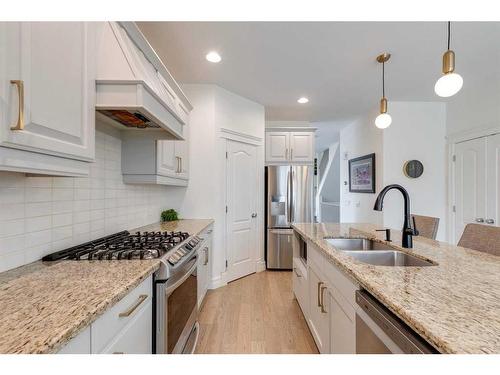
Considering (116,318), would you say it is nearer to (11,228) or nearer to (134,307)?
(134,307)

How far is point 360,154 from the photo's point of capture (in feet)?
15.7

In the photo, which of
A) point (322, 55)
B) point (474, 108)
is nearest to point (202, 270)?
point (322, 55)

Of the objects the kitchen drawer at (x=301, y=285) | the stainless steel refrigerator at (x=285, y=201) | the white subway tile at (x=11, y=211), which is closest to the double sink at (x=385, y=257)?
the kitchen drawer at (x=301, y=285)

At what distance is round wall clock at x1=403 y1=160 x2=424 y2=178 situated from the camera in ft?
12.8

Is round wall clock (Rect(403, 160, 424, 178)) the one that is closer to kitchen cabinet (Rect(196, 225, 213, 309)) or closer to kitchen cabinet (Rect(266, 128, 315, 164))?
kitchen cabinet (Rect(266, 128, 315, 164))

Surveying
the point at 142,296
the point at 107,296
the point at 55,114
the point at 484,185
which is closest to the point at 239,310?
the point at 142,296

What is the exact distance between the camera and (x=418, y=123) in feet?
12.9

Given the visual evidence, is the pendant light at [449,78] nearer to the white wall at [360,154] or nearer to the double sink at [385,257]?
the double sink at [385,257]

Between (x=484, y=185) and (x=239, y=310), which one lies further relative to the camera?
(x=484, y=185)

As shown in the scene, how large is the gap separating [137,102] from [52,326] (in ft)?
3.50

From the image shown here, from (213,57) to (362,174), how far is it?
3.39 m

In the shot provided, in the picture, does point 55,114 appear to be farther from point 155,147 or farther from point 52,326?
point 155,147
